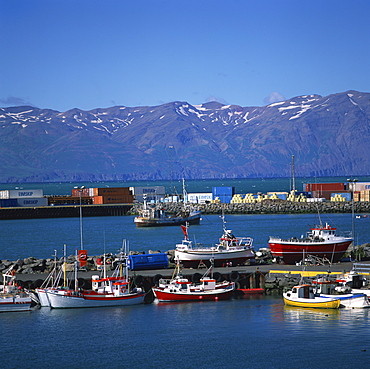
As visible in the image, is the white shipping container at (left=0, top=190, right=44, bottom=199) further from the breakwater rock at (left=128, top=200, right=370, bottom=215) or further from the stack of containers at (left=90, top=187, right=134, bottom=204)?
the breakwater rock at (left=128, top=200, right=370, bottom=215)

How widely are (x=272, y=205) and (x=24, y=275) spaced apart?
61.6 metres

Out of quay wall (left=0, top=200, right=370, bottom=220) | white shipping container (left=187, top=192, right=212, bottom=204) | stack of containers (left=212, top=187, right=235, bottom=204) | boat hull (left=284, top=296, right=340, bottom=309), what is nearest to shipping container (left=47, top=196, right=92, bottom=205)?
quay wall (left=0, top=200, right=370, bottom=220)

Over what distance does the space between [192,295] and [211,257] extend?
18.2 ft

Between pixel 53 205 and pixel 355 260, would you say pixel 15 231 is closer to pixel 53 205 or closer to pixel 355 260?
pixel 53 205

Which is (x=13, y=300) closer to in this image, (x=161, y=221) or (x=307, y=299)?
(x=307, y=299)

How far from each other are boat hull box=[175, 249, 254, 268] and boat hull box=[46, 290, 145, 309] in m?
6.76

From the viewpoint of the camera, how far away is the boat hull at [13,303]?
26562 mm

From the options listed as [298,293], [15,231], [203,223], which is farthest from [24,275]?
[203,223]

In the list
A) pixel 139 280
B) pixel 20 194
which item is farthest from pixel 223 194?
pixel 139 280

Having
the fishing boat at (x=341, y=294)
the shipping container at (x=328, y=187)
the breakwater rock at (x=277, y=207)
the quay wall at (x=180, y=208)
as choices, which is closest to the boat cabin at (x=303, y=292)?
the fishing boat at (x=341, y=294)

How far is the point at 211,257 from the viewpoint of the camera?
110 feet

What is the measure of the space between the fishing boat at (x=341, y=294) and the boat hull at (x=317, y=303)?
22cm

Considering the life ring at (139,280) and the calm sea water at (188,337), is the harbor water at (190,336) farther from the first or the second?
the life ring at (139,280)

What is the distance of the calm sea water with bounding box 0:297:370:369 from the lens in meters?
20.8
